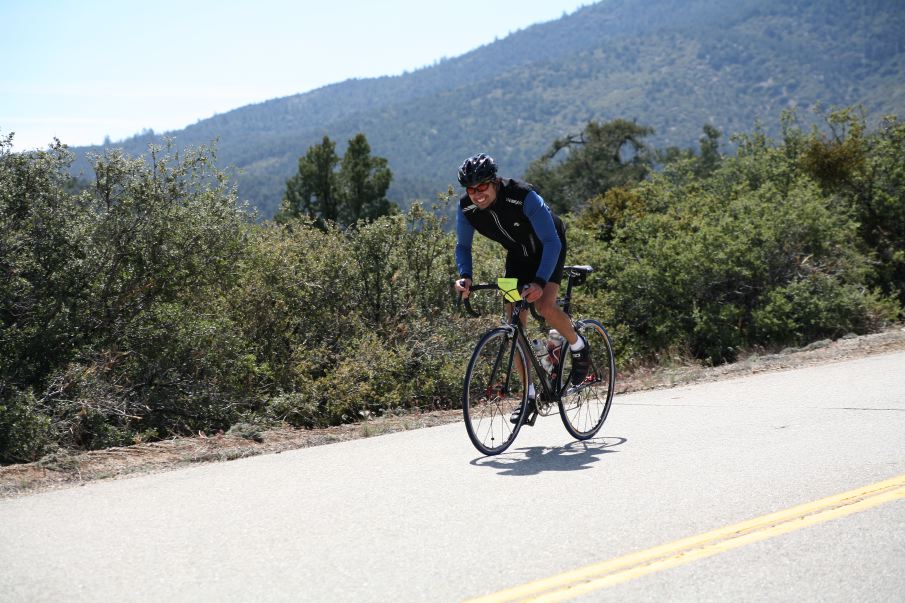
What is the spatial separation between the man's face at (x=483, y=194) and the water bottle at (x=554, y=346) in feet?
3.94

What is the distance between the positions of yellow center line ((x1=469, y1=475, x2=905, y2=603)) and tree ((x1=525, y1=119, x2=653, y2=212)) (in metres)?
71.4

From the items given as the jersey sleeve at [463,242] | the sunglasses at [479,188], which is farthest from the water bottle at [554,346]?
the sunglasses at [479,188]

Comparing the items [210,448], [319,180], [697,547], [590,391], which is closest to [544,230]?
[590,391]

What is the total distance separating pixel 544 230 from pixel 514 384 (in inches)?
46.4

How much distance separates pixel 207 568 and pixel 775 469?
11.7 feet

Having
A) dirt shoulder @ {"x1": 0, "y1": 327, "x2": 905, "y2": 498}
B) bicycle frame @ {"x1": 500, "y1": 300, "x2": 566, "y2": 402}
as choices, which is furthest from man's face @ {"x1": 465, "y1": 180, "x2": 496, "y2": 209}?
dirt shoulder @ {"x1": 0, "y1": 327, "x2": 905, "y2": 498}

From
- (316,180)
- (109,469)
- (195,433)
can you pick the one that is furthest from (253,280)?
(316,180)

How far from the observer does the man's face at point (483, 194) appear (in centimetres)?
632

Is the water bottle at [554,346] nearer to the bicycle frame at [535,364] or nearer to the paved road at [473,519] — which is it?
the bicycle frame at [535,364]

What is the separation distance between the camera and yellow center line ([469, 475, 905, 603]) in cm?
373

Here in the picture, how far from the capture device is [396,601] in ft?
12.0

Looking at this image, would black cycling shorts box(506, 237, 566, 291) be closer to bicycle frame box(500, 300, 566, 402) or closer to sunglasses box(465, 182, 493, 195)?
bicycle frame box(500, 300, 566, 402)

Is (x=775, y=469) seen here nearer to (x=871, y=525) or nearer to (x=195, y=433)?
(x=871, y=525)

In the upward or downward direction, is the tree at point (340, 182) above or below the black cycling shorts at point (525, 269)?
above
